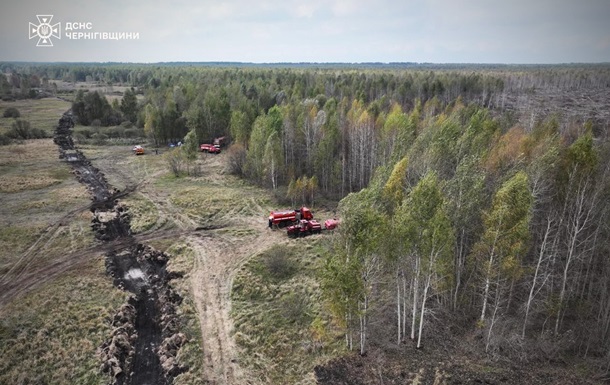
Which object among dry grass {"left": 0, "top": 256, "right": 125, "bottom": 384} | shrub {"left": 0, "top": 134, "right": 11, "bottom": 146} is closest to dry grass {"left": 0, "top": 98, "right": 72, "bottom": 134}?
shrub {"left": 0, "top": 134, "right": 11, "bottom": 146}

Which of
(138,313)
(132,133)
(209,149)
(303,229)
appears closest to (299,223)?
(303,229)

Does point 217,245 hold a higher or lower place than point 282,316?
higher

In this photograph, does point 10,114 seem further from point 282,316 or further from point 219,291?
point 282,316

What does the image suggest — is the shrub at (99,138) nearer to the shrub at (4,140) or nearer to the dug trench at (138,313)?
the shrub at (4,140)

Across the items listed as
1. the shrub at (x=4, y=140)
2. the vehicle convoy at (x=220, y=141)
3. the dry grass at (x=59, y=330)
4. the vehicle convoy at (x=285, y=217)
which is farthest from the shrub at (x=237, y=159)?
the shrub at (x=4, y=140)

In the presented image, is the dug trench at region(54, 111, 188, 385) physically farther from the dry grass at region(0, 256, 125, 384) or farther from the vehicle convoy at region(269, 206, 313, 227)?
the vehicle convoy at region(269, 206, 313, 227)
